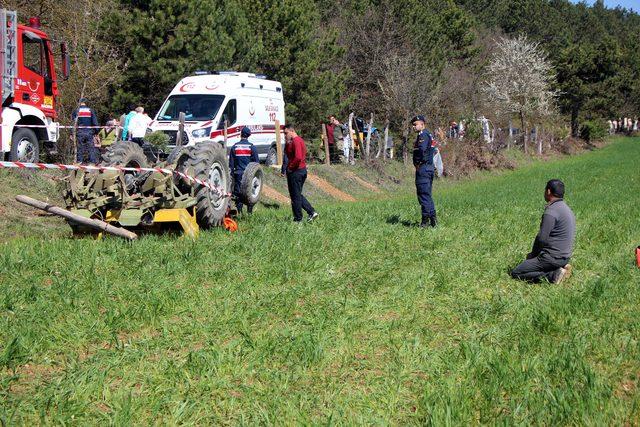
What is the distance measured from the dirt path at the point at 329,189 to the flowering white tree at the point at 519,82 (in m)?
33.9

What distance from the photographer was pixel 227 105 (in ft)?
66.7

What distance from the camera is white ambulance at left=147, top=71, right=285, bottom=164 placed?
19375 millimetres

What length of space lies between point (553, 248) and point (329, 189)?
16.6 metres

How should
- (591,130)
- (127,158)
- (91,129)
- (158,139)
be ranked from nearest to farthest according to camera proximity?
(127,158) → (158,139) → (91,129) → (591,130)

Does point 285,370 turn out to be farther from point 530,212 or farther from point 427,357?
point 530,212

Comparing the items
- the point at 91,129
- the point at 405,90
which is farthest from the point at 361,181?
the point at 91,129

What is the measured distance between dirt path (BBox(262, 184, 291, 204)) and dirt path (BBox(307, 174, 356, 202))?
284 cm

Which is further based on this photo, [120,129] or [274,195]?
[274,195]

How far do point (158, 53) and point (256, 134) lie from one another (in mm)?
4376

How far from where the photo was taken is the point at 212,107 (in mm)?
20094

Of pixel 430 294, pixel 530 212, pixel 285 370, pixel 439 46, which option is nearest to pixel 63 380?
pixel 285 370

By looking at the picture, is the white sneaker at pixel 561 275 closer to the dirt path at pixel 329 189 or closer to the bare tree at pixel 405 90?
the dirt path at pixel 329 189

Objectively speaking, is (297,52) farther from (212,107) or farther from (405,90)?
(212,107)

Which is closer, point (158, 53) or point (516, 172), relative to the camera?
point (158, 53)
